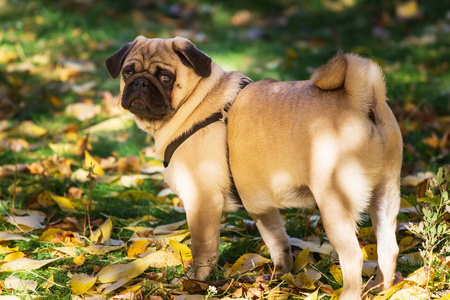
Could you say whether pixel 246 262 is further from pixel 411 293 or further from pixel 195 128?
pixel 411 293

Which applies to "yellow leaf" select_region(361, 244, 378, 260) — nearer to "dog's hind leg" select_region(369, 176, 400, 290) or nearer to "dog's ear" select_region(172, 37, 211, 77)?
"dog's hind leg" select_region(369, 176, 400, 290)

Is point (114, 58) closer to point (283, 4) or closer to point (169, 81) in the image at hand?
point (169, 81)

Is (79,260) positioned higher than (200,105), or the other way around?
(200,105)

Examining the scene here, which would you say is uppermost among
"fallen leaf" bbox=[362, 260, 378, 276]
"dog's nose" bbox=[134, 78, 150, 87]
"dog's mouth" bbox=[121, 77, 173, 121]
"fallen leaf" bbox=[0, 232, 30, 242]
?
"dog's nose" bbox=[134, 78, 150, 87]

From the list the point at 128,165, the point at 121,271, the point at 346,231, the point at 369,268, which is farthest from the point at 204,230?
the point at 128,165

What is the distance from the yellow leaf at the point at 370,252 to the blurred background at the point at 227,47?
1605 millimetres

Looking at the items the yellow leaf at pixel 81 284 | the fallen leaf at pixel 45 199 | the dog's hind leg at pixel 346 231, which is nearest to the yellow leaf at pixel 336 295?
the dog's hind leg at pixel 346 231

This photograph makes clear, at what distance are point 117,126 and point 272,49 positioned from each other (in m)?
3.08

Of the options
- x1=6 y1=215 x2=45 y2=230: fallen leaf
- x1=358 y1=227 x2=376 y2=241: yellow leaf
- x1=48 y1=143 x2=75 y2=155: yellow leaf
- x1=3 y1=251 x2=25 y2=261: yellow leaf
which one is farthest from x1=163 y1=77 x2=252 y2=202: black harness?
x1=48 y1=143 x2=75 y2=155: yellow leaf

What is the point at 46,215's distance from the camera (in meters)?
4.24

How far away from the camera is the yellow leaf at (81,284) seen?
9.97ft

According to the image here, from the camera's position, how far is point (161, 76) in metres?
3.35

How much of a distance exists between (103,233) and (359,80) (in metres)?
2.07

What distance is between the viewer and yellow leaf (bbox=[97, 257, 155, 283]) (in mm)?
3162
